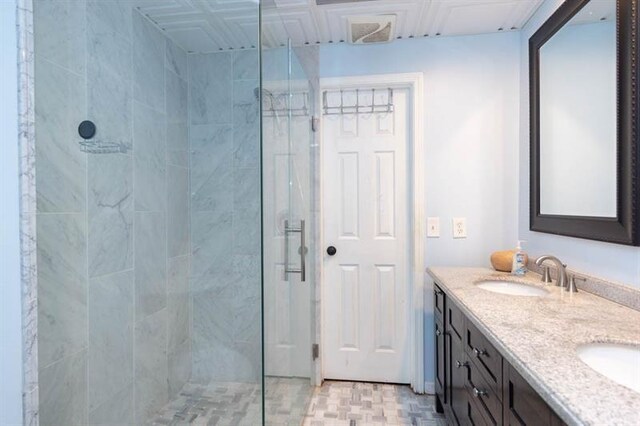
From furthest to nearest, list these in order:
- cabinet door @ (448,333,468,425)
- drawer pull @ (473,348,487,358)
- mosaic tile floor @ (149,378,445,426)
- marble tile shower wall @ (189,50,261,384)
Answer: marble tile shower wall @ (189,50,261,384)
mosaic tile floor @ (149,378,445,426)
cabinet door @ (448,333,468,425)
drawer pull @ (473,348,487,358)

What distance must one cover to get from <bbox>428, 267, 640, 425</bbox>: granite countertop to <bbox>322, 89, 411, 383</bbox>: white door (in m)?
0.71

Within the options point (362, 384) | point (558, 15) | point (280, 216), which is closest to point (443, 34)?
point (558, 15)

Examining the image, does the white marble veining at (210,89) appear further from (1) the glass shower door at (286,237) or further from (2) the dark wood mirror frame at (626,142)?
(2) the dark wood mirror frame at (626,142)

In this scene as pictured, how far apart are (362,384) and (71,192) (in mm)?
2057

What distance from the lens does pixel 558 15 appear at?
5.11 ft

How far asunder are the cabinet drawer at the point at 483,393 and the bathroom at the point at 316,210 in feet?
0.04

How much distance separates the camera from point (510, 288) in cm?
162

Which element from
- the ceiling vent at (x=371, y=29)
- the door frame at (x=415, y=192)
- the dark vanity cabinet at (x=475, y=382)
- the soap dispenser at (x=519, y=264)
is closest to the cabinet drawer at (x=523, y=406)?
the dark vanity cabinet at (x=475, y=382)

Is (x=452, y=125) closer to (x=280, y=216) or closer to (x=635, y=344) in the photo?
(x=280, y=216)

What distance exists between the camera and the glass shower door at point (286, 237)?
4.66ft

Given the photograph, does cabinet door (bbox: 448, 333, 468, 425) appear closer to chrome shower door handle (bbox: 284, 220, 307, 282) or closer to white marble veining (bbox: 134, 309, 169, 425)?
chrome shower door handle (bbox: 284, 220, 307, 282)

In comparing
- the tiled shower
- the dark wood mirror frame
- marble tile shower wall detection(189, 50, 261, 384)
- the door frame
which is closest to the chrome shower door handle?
the tiled shower

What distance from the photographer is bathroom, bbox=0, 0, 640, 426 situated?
41.9 inches

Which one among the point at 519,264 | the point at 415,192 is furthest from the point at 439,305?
the point at 415,192
